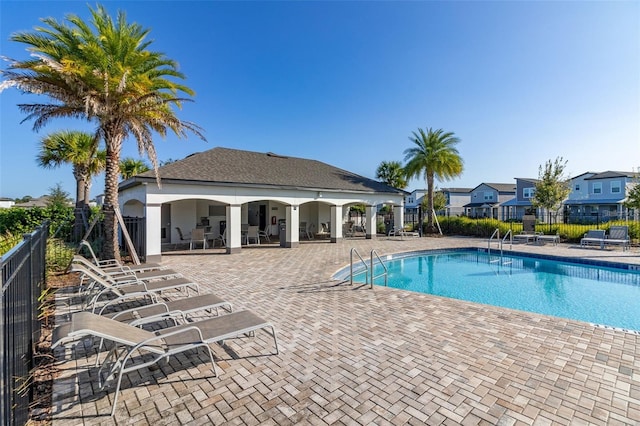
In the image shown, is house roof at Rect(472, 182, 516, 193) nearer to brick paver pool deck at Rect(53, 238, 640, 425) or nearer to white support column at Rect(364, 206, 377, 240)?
white support column at Rect(364, 206, 377, 240)

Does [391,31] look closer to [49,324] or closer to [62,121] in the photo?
[62,121]

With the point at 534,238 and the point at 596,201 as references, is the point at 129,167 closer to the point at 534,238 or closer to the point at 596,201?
the point at 534,238

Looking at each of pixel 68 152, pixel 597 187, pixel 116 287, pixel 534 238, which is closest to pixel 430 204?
pixel 534 238

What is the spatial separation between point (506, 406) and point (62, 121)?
50.2 feet

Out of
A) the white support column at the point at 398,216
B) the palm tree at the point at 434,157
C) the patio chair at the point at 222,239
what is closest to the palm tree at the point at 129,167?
the patio chair at the point at 222,239

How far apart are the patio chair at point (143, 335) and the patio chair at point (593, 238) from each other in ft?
66.3

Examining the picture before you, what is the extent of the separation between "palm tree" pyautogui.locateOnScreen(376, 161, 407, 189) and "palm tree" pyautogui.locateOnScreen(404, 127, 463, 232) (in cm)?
870

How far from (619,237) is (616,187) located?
1081 inches

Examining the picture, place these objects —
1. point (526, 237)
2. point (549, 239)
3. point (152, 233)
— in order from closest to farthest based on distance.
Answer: point (152, 233) < point (526, 237) < point (549, 239)

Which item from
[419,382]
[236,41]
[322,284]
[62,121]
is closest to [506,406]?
[419,382]

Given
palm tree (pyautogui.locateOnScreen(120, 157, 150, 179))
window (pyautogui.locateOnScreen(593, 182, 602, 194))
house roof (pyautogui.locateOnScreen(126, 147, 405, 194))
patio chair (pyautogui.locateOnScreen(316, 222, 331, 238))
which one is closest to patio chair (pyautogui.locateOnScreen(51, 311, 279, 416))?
house roof (pyautogui.locateOnScreen(126, 147, 405, 194))

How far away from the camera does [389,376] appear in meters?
3.90

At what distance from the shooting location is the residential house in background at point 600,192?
35.7 m

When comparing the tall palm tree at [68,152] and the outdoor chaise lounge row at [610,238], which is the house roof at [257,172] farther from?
the outdoor chaise lounge row at [610,238]
